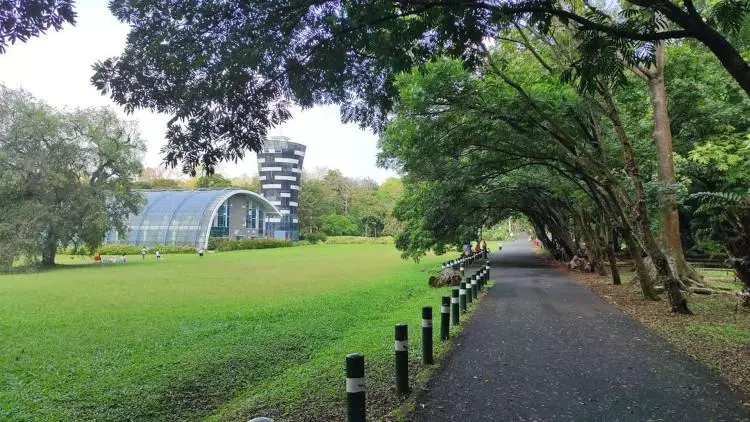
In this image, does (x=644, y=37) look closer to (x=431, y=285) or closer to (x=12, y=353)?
(x=12, y=353)

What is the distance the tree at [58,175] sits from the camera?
2881cm

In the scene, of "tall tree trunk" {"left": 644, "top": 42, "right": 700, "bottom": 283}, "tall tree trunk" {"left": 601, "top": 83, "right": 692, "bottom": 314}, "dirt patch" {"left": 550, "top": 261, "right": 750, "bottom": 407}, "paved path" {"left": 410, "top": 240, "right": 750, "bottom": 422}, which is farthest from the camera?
"tall tree trunk" {"left": 644, "top": 42, "right": 700, "bottom": 283}

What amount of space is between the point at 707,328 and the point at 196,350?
8795 millimetres

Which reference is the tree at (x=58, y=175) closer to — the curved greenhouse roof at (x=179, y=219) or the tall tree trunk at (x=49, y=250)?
the tall tree trunk at (x=49, y=250)

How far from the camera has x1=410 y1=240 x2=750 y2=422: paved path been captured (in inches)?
197

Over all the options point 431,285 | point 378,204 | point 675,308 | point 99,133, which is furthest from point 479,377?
point 378,204

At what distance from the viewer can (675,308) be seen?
35.6ft

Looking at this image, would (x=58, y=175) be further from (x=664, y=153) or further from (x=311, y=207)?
(x=311, y=207)

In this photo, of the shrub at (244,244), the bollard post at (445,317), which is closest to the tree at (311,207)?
the shrub at (244,244)

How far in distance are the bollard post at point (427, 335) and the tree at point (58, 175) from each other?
29.0 m

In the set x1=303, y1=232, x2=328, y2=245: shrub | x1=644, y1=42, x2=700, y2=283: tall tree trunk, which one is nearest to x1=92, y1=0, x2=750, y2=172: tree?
x1=644, y1=42, x2=700, y2=283: tall tree trunk

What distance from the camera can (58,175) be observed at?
30047 mm

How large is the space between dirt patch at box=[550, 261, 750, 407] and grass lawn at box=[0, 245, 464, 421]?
3600mm

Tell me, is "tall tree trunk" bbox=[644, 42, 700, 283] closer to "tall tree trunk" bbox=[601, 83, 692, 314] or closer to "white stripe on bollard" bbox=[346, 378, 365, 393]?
"tall tree trunk" bbox=[601, 83, 692, 314]
